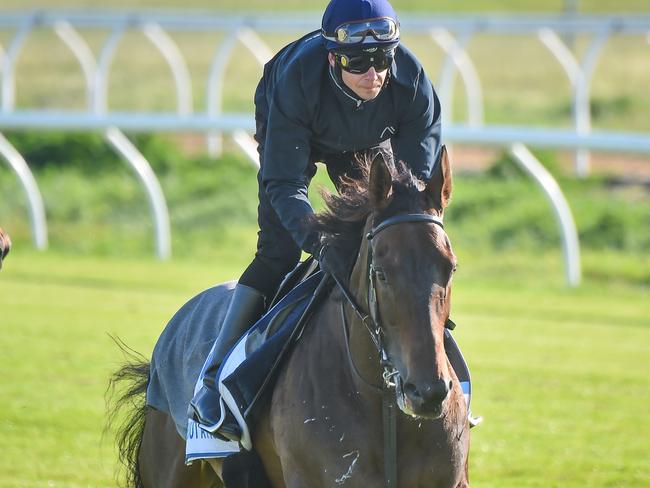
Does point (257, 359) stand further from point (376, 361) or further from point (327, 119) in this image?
point (327, 119)

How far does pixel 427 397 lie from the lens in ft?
12.2

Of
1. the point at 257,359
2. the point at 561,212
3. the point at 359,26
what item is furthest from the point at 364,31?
the point at 561,212

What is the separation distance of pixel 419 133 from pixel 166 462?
194 centimetres

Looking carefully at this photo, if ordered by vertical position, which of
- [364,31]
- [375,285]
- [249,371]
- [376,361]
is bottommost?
[249,371]

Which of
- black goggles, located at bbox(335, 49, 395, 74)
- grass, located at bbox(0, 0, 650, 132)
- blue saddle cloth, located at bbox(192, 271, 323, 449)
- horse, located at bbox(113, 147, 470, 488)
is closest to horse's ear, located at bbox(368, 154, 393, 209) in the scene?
horse, located at bbox(113, 147, 470, 488)

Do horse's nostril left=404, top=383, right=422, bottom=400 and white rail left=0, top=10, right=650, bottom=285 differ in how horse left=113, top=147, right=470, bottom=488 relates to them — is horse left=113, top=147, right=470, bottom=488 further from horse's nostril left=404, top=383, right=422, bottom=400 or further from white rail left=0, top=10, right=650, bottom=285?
white rail left=0, top=10, right=650, bottom=285

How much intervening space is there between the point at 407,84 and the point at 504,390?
18.1ft

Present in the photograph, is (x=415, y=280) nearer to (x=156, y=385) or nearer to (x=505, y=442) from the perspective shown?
(x=156, y=385)

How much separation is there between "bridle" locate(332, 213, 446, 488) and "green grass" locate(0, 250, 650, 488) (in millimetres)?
3186

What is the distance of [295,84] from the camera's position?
4.68 metres

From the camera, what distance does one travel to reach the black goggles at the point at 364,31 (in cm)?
452

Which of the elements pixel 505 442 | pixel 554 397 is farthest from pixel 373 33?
pixel 554 397

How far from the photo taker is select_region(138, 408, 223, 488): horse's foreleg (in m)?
5.54

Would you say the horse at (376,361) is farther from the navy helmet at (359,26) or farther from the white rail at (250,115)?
the white rail at (250,115)
